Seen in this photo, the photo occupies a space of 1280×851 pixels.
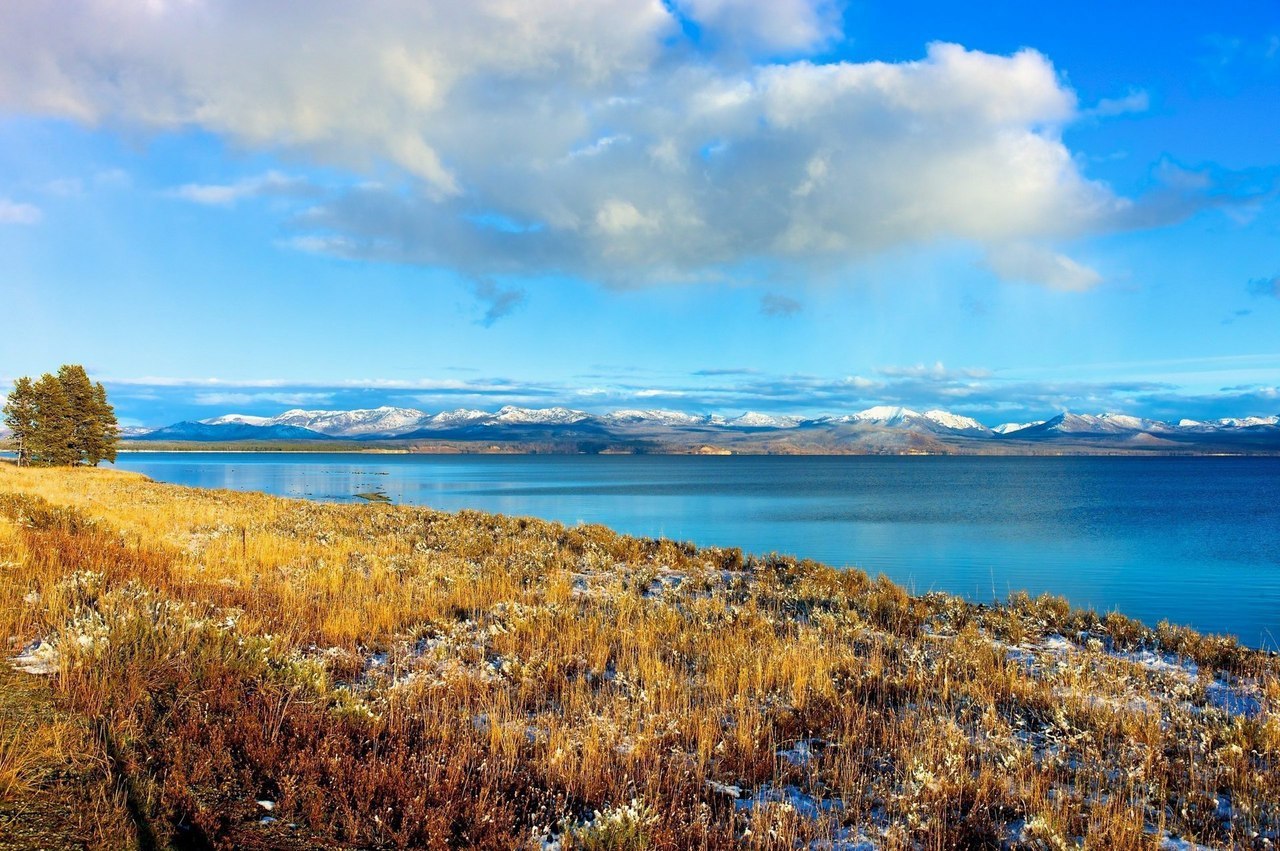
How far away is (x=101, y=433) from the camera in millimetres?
75625

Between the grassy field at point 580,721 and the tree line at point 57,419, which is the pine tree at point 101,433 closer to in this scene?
the tree line at point 57,419

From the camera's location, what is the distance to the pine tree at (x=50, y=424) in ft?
226

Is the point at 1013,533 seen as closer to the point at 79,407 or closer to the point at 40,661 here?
the point at 40,661

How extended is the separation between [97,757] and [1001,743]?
25.3ft

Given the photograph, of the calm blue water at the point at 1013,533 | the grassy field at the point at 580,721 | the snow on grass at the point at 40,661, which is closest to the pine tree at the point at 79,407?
the calm blue water at the point at 1013,533

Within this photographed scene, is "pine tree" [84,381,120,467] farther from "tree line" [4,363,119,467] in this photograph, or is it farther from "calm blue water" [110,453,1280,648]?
"calm blue water" [110,453,1280,648]

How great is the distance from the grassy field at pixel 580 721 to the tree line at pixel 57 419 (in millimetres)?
72415

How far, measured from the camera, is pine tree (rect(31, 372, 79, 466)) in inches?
2714

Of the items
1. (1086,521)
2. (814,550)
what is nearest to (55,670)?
(814,550)

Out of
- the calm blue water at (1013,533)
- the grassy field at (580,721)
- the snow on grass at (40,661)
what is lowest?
the calm blue water at (1013,533)

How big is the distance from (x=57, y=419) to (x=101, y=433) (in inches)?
231

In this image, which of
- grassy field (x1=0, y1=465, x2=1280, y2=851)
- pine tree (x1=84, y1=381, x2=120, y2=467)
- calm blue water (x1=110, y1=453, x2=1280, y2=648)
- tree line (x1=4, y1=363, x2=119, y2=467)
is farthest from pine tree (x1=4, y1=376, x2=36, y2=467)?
grassy field (x1=0, y1=465, x2=1280, y2=851)

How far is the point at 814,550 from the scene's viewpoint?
3834 centimetres

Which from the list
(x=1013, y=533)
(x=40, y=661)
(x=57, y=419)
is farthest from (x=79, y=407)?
(x=1013, y=533)
